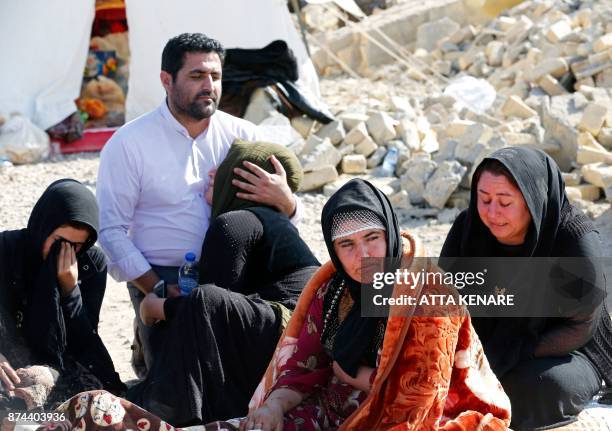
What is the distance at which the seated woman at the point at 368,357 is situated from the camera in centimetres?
272

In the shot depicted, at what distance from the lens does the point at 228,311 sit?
3379 mm

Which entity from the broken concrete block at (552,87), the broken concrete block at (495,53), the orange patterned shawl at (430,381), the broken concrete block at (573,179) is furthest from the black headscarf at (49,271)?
the broken concrete block at (495,53)

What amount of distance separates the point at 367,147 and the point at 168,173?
150 inches

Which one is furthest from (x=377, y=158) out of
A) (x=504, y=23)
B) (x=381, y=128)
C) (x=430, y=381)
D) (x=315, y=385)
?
(x=430, y=381)

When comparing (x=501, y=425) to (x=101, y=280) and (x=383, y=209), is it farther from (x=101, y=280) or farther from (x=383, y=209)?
(x=101, y=280)

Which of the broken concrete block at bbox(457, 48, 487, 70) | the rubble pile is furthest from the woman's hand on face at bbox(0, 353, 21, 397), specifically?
the broken concrete block at bbox(457, 48, 487, 70)

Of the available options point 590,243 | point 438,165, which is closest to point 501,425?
point 590,243

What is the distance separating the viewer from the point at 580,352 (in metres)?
3.47

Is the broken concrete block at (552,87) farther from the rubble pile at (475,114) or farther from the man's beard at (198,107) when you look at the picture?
the man's beard at (198,107)

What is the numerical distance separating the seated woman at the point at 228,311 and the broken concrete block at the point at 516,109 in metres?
4.74

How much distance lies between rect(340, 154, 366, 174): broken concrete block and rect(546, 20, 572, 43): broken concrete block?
3495mm

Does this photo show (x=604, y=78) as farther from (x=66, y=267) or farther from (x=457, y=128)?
(x=66, y=267)

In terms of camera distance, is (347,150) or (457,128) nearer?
(347,150)

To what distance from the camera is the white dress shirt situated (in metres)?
4.09
